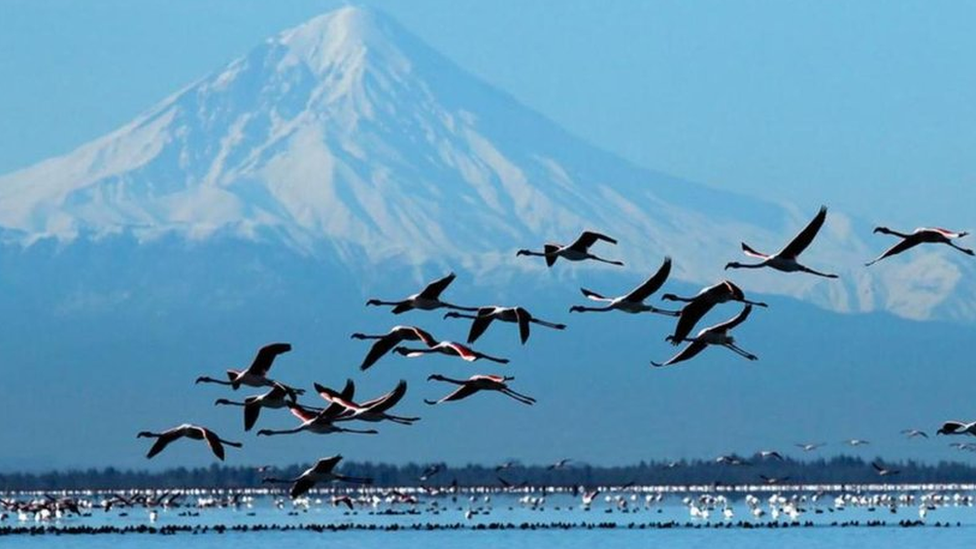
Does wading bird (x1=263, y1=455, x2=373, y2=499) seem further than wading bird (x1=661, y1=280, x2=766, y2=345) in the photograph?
Yes

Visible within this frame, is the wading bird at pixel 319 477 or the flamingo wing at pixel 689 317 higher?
the flamingo wing at pixel 689 317

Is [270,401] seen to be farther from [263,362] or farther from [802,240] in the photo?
[802,240]

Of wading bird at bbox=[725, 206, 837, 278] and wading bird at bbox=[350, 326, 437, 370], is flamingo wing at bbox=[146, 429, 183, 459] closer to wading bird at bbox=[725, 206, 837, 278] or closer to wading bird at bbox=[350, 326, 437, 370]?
wading bird at bbox=[350, 326, 437, 370]

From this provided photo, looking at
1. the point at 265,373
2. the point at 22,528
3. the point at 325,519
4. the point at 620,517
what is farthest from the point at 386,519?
the point at 265,373

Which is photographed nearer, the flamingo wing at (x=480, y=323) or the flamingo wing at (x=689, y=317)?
the flamingo wing at (x=689, y=317)

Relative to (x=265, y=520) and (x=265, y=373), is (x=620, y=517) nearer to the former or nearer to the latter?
(x=265, y=520)

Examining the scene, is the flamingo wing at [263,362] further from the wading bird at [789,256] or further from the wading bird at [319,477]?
the wading bird at [789,256]

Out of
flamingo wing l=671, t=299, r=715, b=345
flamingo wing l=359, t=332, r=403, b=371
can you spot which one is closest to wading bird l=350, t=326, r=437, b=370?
flamingo wing l=359, t=332, r=403, b=371

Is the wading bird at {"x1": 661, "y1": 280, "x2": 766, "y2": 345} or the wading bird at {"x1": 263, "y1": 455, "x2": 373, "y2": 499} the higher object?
the wading bird at {"x1": 661, "y1": 280, "x2": 766, "y2": 345}

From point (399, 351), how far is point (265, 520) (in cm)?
9320

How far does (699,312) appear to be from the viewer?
3669 centimetres

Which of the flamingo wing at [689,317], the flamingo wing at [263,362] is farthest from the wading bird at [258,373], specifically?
the flamingo wing at [689,317]

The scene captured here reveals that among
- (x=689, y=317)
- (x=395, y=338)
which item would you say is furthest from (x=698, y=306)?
(x=395, y=338)

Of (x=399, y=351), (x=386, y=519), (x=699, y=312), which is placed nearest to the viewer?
(x=699, y=312)
